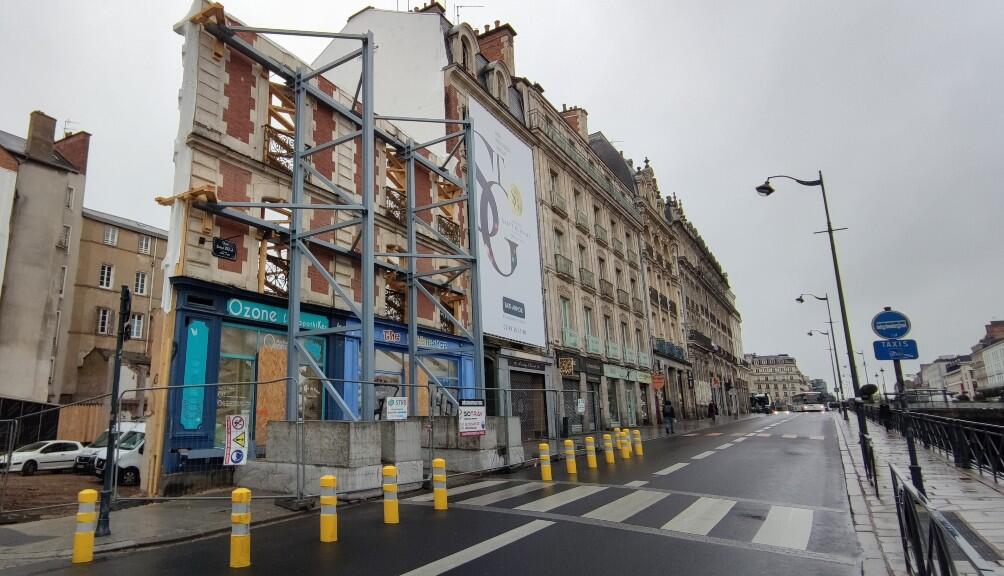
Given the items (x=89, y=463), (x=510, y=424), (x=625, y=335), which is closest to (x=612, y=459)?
(x=510, y=424)

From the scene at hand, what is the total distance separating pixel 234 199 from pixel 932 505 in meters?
13.2

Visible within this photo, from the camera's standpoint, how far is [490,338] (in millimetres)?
20812

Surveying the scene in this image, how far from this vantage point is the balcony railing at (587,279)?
3038 centimetres

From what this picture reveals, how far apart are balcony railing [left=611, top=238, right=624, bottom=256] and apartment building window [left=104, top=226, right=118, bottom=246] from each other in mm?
31605

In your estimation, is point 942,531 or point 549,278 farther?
point 549,278

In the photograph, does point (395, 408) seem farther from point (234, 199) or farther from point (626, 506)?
point (234, 199)

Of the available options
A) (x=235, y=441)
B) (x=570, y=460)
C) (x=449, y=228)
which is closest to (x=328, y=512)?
(x=235, y=441)

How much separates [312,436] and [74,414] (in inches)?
812

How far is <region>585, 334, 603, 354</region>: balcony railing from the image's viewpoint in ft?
96.8

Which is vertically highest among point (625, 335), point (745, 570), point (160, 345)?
point (625, 335)

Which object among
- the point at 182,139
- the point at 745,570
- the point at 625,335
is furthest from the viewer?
the point at 625,335

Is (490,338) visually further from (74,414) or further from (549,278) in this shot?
(74,414)

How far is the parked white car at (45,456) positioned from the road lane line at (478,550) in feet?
61.3

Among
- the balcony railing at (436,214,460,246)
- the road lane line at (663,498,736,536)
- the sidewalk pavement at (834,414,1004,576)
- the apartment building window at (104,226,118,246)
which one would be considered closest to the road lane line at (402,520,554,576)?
the road lane line at (663,498,736,536)
